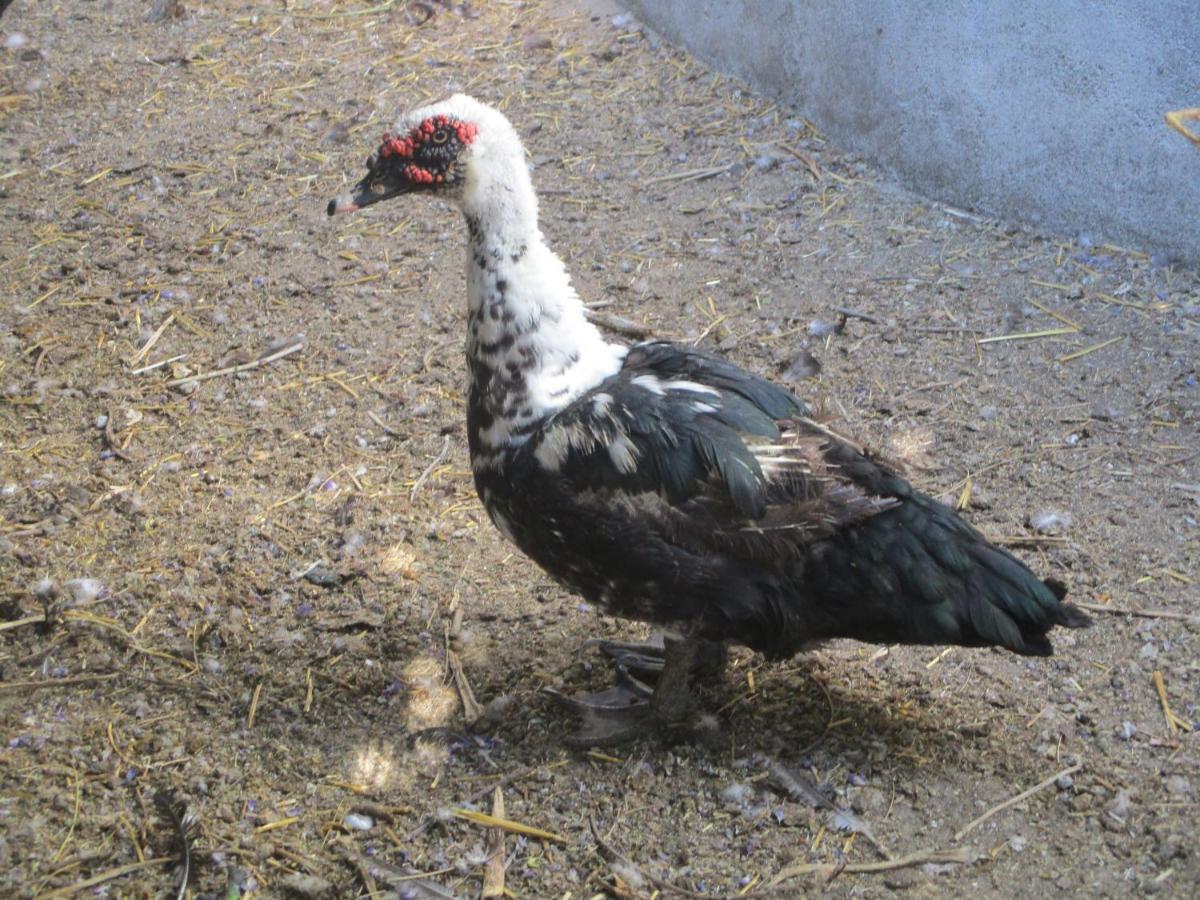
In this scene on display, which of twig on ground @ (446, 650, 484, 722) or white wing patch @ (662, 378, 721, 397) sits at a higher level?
white wing patch @ (662, 378, 721, 397)

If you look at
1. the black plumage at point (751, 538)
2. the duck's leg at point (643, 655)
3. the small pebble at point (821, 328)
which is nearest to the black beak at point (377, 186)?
the black plumage at point (751, 538)

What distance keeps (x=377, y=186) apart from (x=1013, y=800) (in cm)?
242

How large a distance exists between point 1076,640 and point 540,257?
2.02 meters

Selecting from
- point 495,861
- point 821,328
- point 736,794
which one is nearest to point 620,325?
point 821,328

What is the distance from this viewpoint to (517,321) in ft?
10.3

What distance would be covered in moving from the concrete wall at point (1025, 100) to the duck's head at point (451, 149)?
2.95 meters

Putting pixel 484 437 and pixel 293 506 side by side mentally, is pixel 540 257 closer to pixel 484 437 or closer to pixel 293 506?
pixel 484 437

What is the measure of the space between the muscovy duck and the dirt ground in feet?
1.49

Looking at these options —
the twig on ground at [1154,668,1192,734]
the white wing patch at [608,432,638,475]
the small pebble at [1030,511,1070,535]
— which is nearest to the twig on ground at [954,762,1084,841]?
the twig on ground at [1154,668,1192,734]

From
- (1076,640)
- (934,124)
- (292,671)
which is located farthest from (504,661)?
(934,124)

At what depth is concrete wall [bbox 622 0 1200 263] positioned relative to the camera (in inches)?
188

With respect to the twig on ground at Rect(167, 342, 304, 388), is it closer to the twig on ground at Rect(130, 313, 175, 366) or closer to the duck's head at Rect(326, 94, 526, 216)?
the twig on ground at Rect(130, 313, 175, 366)

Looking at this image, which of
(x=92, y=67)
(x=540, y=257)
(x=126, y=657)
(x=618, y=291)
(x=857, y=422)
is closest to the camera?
(x=540, y=257)

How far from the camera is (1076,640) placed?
140 inches
